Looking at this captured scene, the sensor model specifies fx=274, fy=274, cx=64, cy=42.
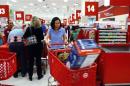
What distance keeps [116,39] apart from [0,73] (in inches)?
74.6

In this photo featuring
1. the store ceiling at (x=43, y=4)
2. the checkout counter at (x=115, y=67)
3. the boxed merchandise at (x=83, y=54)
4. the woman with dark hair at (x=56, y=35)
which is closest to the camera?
the boxed merchandise at (x=83, y=54)

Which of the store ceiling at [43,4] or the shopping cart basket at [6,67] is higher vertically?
the store ceiling at [43,4]

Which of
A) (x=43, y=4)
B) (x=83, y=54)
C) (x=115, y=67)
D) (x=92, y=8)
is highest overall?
(x=43, y=4)

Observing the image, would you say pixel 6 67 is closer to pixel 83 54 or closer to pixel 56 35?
pixel 83 54

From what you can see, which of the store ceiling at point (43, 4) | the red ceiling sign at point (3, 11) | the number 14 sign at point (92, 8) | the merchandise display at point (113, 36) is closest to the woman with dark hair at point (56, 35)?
the merchandise display at point (113, 36)

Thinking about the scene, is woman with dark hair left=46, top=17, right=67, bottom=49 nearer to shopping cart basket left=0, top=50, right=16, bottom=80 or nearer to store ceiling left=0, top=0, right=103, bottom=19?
shopping cart basket left=0, top=50, right=16, bottom=80

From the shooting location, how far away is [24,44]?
6.24 metres

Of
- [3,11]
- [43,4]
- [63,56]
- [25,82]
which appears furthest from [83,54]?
[43,4]

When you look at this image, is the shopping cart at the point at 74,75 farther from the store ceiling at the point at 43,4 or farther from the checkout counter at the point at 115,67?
the store ceiling at the point at 43,4

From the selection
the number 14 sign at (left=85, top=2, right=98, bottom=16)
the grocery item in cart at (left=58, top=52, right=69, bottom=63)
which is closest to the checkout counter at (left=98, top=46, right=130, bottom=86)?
the grocery item in cart at (left=58, top=52, right=69, bottom=63)

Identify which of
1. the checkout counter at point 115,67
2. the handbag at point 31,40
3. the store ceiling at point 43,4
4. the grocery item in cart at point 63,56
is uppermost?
the store ceiling at point 43,4

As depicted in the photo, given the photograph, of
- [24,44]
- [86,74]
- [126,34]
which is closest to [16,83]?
[24,44]

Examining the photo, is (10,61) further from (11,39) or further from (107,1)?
(11,39)

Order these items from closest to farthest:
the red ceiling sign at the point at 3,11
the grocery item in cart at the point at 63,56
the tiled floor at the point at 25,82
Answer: the grocery item in cart at the point at 63,56 → the tiled floor at the point at 25,82 → the red ceiling sign at the point at 3,11
